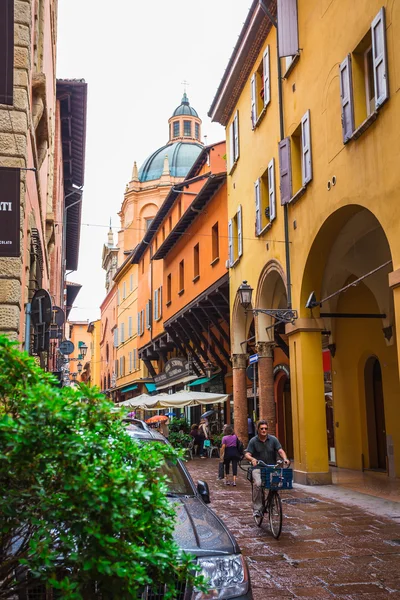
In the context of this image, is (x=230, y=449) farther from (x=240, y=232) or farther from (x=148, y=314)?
(x=148, y=314)

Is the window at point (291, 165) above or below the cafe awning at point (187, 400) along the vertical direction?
above

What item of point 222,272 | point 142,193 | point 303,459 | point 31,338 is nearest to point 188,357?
point 222,272

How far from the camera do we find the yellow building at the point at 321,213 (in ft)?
38.1

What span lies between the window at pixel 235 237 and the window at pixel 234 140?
79.3 inches

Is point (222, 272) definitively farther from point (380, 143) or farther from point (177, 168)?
point (177, 168)

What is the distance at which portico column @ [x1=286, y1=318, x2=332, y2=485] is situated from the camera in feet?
48.3

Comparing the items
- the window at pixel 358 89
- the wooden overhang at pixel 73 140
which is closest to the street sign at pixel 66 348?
the wooden overhang at pixel 73 140

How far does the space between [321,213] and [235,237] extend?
8363 millimetres

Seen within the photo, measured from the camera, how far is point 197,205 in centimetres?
2767

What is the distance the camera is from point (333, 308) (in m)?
19.0

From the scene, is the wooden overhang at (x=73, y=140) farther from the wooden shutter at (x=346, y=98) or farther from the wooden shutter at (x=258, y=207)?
the wooden shutter at (x=346, y=98)

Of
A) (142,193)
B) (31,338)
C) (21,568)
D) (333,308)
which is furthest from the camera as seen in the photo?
(142,193)

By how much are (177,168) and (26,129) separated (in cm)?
6000

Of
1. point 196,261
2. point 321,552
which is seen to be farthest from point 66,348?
point 321,552
